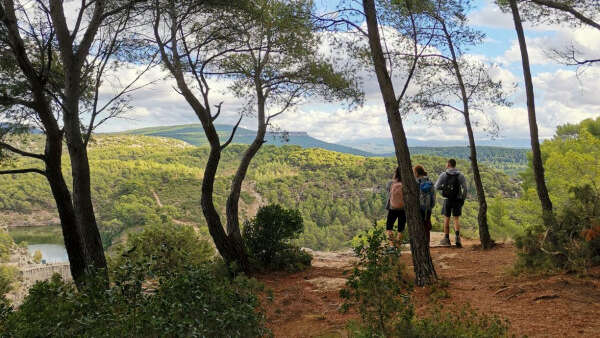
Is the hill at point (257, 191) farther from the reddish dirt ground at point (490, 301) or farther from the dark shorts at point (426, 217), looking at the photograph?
the reddish dirt ground at point (490, 301)

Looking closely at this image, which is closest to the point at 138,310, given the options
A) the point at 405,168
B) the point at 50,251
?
the point at 405,168

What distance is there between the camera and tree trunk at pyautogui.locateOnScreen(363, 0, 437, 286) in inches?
228

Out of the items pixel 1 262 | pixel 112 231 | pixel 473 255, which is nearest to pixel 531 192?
pixel 473 255

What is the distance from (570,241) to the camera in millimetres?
5508

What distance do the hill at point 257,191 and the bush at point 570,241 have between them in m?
62.8

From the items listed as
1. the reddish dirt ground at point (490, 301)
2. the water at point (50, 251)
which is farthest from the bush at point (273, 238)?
the water at point (50, 251)

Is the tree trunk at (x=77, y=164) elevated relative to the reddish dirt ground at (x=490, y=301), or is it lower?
elevated

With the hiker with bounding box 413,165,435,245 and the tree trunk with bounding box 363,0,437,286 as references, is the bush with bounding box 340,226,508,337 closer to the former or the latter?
the tree trunk with bounding box 363,0,437,286

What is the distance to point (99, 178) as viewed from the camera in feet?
326

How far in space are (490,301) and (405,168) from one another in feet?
6.59

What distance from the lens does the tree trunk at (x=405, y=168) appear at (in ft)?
19.0

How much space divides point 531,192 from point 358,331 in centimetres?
2768

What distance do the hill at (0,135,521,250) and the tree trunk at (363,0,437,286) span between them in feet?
205

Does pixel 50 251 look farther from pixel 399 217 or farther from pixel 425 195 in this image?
pixel 425 195
